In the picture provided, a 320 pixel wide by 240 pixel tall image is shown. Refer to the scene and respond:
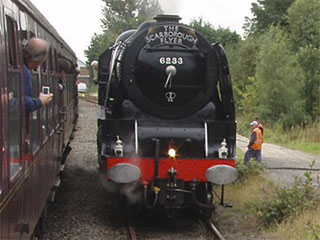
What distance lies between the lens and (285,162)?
45.5 feet

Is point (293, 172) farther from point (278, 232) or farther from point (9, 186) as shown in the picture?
point (9, 186)

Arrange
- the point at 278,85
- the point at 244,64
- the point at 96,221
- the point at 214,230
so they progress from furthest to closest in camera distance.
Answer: the point at 244,64, the point at 278,85, the point at 96,221, the point at 214,230

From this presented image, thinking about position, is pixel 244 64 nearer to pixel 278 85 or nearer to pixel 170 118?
pixel 278 85

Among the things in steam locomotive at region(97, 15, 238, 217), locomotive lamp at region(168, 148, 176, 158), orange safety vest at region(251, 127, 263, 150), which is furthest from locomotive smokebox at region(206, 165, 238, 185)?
orange safety vest at region(251, 127, 263, 150)

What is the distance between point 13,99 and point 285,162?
11.4 m

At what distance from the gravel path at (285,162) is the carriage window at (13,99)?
622cm

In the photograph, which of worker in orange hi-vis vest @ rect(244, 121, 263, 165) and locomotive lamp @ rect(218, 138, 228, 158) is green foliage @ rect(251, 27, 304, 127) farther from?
locomotive lamp @ rect(218, 138, 228, 158)

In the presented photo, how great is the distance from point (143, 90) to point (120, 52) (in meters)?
0.64

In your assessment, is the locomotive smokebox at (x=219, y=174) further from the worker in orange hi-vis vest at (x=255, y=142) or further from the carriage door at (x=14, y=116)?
the worker in orange hi-vis vest at (x=255, y=142)

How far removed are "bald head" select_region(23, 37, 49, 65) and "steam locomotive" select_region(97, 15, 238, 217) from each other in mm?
3035

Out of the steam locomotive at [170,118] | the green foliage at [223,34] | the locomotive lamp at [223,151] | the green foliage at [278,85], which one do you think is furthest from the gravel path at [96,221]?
the green foliage at [223,34]

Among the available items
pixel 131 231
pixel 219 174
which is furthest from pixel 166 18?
pixel 131 231

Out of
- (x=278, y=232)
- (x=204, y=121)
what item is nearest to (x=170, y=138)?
(x=204, y=121)

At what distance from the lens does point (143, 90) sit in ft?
24.0
